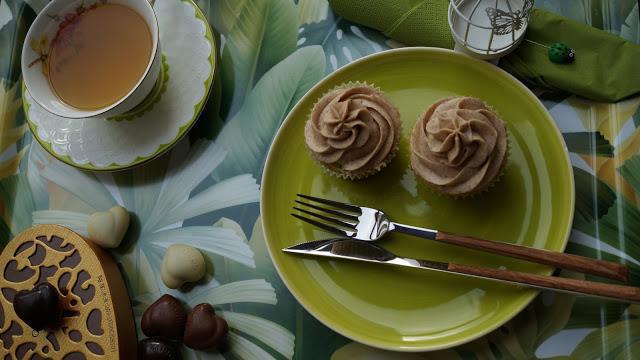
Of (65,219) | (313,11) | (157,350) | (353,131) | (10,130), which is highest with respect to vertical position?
(313,11)

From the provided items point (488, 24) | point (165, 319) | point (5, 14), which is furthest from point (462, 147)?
point (5, 14)

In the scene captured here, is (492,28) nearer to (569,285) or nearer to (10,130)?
(569,285)

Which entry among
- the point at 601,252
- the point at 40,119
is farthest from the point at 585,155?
the point at 40,119

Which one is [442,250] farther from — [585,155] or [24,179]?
[24,179]

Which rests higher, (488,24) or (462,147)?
(488,24)

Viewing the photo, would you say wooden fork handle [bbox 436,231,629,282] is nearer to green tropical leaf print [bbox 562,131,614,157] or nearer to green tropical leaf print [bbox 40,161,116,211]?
green tropical leaf print [bbox 562,131,614,157]

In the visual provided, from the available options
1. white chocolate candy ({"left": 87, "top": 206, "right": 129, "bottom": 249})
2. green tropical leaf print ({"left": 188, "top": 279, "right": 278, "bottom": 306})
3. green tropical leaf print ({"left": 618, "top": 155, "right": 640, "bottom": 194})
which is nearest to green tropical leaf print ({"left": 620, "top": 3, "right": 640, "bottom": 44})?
green tropical leaf print ({"left": 618, "top": 155, "right": 640, "bottom": 194})

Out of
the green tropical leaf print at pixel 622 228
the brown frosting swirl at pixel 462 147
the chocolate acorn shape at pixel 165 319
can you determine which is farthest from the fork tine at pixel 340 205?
the green tropical leaf print at pixel 622 228
